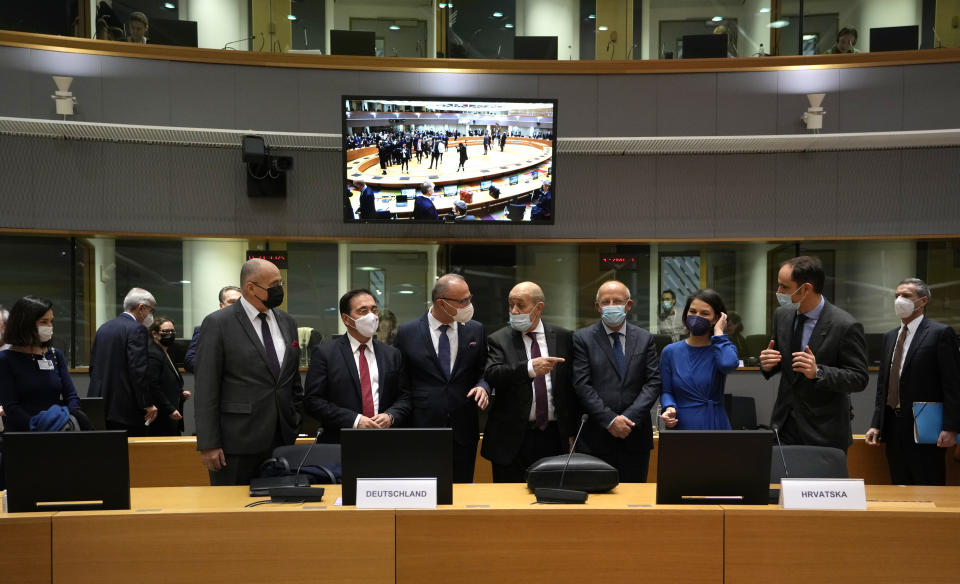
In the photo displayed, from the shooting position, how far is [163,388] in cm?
545

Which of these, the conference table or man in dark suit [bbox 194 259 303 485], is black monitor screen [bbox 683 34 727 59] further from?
the conference table

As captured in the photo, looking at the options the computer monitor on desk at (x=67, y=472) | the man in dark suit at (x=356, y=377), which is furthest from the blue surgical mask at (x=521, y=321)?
the computer monitor on desk at (x=67, y=472)

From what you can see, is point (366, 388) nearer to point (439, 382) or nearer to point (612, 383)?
point (439, 382)

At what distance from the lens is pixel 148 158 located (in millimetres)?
7395

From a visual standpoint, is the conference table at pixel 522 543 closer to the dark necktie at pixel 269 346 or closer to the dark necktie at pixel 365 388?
the dark necktie at pixel 269 346

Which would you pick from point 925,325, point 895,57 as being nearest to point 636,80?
point 895,57

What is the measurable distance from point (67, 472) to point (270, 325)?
4.34ft

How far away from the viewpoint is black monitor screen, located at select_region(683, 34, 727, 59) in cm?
786

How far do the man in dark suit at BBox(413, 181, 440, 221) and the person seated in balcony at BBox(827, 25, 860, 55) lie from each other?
455cm

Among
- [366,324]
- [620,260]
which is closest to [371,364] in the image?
[366,324]

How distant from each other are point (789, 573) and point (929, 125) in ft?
22.6

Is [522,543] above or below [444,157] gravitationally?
Result: below

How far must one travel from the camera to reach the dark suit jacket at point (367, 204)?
6914mm

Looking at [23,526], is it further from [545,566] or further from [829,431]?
[829,431]
